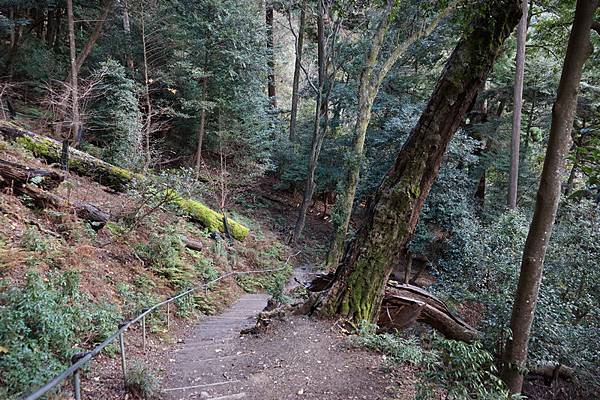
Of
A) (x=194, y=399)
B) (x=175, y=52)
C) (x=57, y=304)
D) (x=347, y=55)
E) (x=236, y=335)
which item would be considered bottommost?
(x=236, y=335)

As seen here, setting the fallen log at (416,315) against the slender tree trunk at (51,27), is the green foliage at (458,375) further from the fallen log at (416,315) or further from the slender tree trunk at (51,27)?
the slender tree trunk at (51,27)

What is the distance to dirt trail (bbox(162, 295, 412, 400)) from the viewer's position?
3.90m

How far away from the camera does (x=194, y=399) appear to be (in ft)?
12.5

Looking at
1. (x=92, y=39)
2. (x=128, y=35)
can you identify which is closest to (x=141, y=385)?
(x=92, y=39)

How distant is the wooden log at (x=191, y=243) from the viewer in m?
9.73

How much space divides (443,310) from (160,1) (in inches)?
568

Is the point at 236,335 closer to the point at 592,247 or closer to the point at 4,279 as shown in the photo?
the point at 4,279

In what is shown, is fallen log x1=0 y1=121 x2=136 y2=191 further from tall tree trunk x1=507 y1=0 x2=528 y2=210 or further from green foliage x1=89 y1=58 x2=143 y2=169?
tall tree trunk x1=507 y1=0 x2=528 y2=210

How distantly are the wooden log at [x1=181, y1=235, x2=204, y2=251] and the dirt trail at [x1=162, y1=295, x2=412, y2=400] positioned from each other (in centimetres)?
403

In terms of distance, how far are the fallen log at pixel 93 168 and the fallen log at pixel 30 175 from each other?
5.30ft

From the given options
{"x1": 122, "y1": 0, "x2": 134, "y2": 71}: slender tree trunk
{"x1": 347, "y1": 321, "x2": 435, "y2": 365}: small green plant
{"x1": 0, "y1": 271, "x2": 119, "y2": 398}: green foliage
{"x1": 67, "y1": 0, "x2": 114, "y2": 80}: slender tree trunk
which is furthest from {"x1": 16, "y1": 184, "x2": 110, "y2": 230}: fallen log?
{"x1": 122, "y1": 0, "x2": 134, "y2": 71}: slender tree trunk

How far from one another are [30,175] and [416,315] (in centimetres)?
755

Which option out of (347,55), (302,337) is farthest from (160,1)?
(302,337)

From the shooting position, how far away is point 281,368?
175 inches
